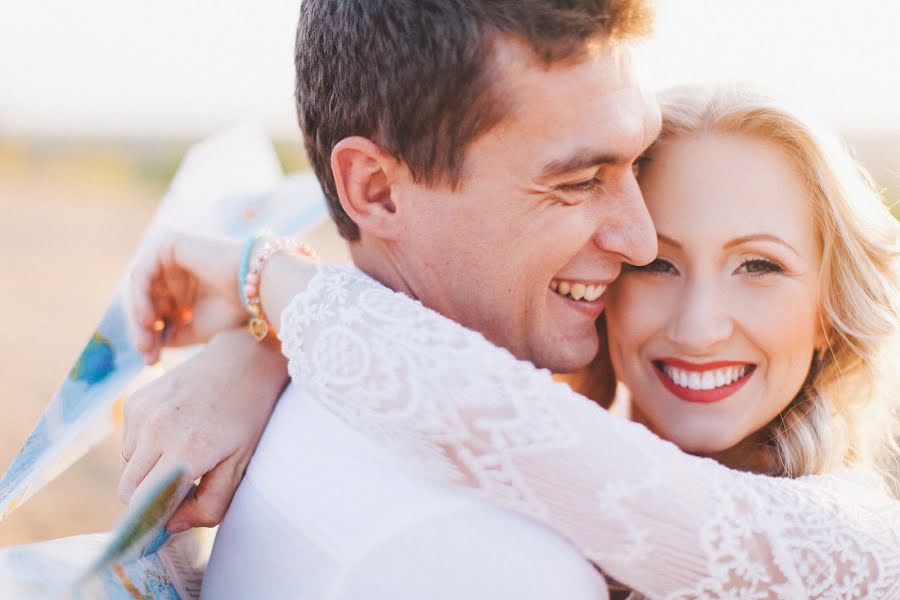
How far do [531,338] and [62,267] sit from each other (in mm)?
14720

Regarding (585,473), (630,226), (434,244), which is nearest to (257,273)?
(434,244)

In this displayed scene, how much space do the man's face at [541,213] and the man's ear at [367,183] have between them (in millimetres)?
44

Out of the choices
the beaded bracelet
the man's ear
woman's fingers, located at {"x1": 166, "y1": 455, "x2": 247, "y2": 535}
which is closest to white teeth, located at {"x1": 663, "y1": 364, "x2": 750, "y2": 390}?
the man's ear

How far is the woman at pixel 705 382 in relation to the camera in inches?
69.4

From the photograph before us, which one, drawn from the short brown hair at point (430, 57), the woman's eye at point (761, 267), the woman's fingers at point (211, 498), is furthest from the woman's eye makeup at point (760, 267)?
the woman's fingers at point (211, 498)

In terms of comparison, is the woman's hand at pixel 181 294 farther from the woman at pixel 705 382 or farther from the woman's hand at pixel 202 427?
the woman's hand at pixel 202 427

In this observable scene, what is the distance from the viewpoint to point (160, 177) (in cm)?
2595

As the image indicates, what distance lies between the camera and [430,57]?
2.21 meters

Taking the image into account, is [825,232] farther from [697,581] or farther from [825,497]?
[697,581]

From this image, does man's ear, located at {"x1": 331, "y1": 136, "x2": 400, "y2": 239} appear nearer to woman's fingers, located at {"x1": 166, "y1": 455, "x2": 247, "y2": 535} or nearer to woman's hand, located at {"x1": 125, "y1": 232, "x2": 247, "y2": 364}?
woman's hand, located at {"x1": 125, "y1": 232, "x2": 247, "y2": 364}

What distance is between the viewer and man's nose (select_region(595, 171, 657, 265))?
2359mm

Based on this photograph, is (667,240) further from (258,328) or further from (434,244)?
(258,328)

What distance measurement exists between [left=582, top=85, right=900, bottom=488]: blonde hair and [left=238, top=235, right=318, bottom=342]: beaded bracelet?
0.98m

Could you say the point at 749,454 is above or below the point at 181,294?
below
